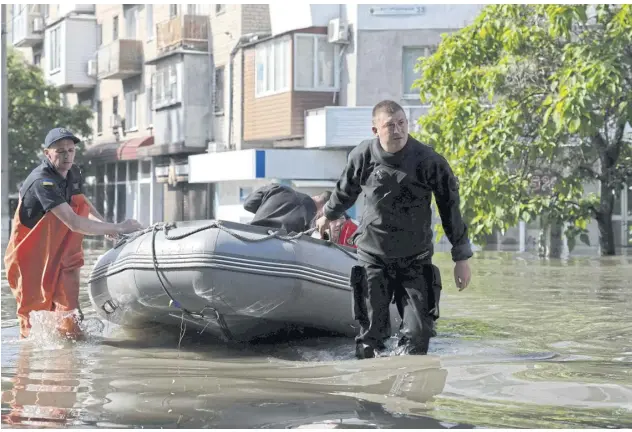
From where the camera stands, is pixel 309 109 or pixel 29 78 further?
pixel 29 78

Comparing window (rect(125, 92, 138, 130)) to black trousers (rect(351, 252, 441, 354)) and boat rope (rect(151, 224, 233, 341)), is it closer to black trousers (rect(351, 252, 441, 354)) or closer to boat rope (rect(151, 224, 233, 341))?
boat rope (rect(151, 224, 233, 341))

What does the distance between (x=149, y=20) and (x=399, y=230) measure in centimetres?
3649

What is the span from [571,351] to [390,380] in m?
2.16

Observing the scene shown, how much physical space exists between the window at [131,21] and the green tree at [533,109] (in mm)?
23509

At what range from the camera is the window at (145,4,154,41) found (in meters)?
42.8

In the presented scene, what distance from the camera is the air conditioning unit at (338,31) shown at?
3194 centimetres

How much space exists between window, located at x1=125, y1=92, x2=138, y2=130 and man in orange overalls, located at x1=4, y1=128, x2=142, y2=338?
35.8 metres

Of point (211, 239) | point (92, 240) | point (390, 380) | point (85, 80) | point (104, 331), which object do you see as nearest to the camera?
point (390, 380)

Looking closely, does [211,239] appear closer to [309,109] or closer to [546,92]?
[546,92]

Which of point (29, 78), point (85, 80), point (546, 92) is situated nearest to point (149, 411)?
point (546, 92)

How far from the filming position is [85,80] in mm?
48750

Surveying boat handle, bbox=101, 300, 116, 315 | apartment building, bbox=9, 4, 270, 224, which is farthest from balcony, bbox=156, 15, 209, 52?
boat handle, bbox=101, 300, 116, 315

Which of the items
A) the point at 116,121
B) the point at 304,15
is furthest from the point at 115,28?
the point at 304,15

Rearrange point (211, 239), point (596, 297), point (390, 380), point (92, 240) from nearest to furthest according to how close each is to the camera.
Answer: point (390, 380) → point (211, 239) → point (596, 297) → point (92, 240)
